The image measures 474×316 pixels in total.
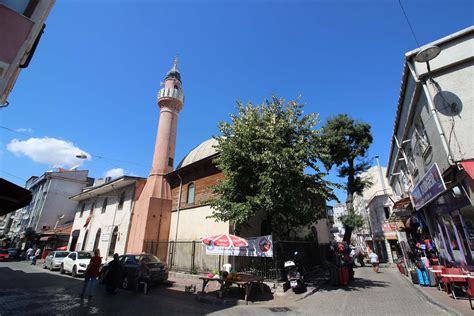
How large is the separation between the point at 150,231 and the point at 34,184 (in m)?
40.0

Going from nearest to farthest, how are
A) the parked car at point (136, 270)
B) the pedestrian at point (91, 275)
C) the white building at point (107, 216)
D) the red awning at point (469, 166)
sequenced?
1. the red awning at point (469, 166)
2. the pedestrian at point (91, 275)
3. the parked car at point (136, 270)
4. the white building at point (107, 216)

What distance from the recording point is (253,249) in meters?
11.4

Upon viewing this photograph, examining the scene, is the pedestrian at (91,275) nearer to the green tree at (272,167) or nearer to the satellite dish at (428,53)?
the green tree at (272,167)

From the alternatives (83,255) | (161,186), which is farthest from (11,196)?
(161,186)

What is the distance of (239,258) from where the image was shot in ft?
44.4

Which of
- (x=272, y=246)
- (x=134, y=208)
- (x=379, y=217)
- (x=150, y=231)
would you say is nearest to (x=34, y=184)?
(x=134, y=208)

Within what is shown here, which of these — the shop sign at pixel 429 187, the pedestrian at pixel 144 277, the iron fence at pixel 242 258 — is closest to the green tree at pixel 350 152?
the iron fence at pixel 242 258

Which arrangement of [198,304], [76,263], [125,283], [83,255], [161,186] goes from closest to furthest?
1. [198,304]
2. [125,283]
3. [76,263]
4. [83,255]
5. [161,186]

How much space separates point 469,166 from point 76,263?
19.9 metres

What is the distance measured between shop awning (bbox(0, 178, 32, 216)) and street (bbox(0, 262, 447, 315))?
3494 mm

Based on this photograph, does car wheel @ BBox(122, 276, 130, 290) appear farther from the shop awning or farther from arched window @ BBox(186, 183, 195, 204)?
arched window @ BBox(186, 183, 195, 204)

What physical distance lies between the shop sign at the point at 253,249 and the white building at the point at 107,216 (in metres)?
11.1

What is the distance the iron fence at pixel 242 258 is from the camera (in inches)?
450

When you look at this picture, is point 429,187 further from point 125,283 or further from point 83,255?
point 83,255
